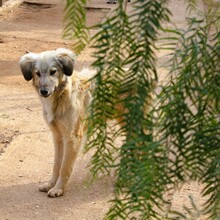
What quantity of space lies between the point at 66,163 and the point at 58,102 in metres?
0.54

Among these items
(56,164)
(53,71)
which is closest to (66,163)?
(56,164)

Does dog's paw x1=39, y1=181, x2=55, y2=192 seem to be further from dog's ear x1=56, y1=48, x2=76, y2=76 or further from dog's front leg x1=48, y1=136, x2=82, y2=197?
dog's ear x1=56, y1=48, x2=76, y2=76

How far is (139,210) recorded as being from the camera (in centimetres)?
125

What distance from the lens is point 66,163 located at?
593 centimetres

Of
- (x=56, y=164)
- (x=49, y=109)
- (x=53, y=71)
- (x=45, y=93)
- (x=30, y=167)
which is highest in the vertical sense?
(x=53, y=71)

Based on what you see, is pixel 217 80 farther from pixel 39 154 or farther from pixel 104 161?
pixel 39 154

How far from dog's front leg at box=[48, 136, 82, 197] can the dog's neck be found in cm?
24

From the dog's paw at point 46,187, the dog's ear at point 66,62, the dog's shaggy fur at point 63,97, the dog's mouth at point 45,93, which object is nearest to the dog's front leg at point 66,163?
the dog's shaggy fur at point 63,97

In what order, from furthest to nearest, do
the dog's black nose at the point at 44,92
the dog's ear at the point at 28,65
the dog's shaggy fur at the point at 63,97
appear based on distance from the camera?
the dog's ear at the point at 28,65 → the dog's shaggy fur at the point at 63,97 → the dog's black nose at the point at 44,92

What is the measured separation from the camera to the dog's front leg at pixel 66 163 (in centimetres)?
590

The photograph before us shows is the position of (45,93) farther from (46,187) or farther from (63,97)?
(46,187)

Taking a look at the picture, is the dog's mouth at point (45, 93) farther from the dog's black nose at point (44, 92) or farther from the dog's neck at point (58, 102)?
the dog's neck at point (58, 102)

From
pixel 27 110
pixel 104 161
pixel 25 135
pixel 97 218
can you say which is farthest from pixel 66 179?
pixel 104 161

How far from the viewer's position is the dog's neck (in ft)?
19.3
